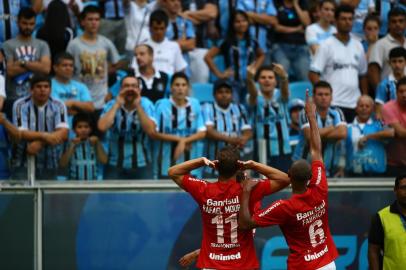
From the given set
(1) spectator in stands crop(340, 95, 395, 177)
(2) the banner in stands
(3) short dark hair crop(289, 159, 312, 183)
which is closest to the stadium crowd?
(1) spectator in stands crop(340, 95, 395, 177)

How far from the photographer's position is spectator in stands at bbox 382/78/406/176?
12.9 metres

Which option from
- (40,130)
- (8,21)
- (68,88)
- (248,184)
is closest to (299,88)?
(68,88)

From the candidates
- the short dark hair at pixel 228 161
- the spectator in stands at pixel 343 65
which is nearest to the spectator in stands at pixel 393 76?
the spectator in stands at pixel 343 65

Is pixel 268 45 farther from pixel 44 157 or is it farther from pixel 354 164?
pixel 44 157

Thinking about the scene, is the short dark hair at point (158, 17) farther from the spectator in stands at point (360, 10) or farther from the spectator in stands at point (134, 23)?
the spectator in stands at point (360, 10)

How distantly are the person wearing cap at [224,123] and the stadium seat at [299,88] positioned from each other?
126 cm

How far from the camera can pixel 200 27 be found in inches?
652

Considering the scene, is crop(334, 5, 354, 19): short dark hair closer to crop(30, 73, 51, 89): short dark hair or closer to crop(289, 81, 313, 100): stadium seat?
crop(289, 81, 313, 100): stadium seat

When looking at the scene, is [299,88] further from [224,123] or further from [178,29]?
[224,123]

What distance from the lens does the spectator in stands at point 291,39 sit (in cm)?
1627

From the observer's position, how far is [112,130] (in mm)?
12883

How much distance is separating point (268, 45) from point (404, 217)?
612cm

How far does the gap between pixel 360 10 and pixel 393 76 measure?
84.7 inches

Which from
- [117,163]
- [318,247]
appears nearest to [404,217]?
[318,247]
